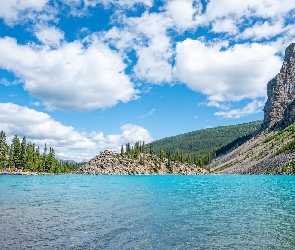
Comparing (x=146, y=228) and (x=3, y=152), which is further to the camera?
(x=3, y=152)

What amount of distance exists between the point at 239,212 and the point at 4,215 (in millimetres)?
30730

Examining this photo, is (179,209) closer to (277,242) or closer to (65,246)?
(277,242)

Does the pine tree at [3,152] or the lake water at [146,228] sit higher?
the pine tree at [3,152]

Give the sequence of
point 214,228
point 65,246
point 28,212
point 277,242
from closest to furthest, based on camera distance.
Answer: point 65,246 → point 277,242 → point 214,228 → point 28,212

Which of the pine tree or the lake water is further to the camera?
the pine tree

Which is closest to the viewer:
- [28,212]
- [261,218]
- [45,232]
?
[45,232]

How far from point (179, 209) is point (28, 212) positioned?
68.4 feet

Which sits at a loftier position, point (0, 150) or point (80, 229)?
point (0, 150)

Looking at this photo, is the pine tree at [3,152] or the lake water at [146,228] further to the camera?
the pine tree at [3,152]

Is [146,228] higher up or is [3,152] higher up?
[3,152]

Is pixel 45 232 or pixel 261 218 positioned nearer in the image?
pixel 45 232

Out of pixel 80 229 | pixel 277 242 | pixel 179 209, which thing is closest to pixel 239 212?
pixel 179 209

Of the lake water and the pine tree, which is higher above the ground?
the pine tree

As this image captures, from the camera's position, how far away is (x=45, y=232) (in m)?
26.9
